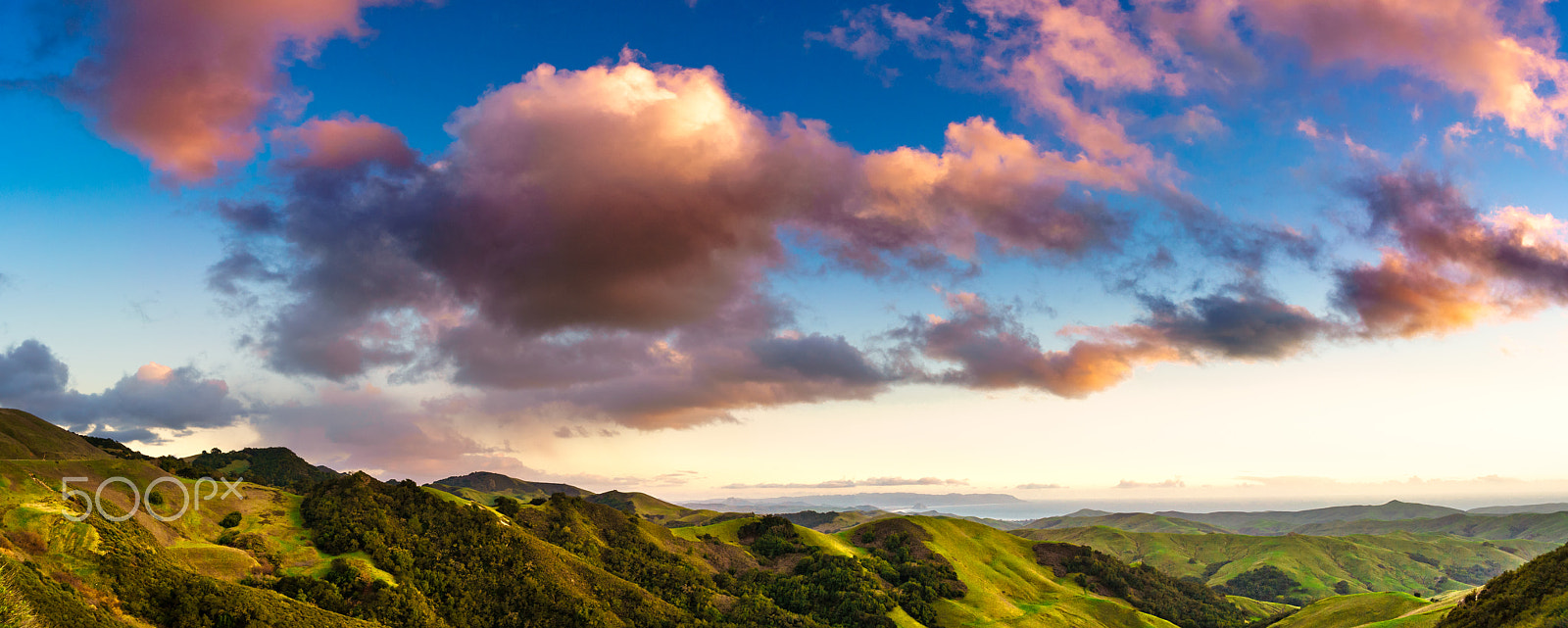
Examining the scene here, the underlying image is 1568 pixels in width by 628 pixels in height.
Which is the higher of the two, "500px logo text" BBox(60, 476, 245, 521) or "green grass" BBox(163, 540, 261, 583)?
"500px logo text" BBox(60, 476, 245, 521)

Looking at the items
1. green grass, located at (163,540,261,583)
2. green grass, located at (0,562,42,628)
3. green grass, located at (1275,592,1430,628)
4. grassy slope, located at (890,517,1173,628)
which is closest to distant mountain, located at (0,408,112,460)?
green grass, located at (163,540,261,583)

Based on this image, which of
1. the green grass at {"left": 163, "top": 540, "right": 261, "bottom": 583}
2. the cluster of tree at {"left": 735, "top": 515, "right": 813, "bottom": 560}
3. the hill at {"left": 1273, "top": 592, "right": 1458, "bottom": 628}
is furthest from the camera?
the cluster of tree at {"left": 735, "top": 515, "right": 813, "bottom": 560}

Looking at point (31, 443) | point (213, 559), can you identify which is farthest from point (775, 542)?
point (31, 443)

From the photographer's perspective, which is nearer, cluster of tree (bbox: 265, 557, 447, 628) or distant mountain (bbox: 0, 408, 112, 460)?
cluster of tree (bbox: 265, 557, 447, 628)

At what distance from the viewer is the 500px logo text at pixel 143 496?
73000 mm

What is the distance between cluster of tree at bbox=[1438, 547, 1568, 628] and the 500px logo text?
143961 millimetres

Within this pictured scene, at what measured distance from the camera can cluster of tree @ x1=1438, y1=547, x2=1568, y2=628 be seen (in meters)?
76.6

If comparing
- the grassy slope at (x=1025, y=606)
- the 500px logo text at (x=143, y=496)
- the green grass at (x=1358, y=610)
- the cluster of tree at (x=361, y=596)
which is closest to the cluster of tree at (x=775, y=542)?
the grassy slope at (x=1025, y=606)

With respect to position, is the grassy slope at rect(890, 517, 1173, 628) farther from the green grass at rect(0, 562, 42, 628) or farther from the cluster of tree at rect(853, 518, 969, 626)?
the green grass at rect(0, 562, 42, 628)

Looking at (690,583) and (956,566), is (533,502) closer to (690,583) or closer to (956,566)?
(690,583)

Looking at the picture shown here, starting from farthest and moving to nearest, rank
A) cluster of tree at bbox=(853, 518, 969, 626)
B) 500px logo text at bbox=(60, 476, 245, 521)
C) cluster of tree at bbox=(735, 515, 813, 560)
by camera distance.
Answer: cluster of tree at bbox=(735, 515, 813, 560) < cluster of tree at bbox=(853, 518, 969, 626) < 500px logo text at bbox=(60, 476, 245, 521)

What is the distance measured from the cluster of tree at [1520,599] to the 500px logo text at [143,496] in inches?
5668

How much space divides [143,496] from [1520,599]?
16459 cm

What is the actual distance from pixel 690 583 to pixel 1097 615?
10065cm
